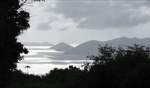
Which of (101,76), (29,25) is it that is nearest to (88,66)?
(101,76)

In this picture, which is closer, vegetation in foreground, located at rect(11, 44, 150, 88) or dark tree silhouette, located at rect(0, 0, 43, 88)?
vegetation in foreground, located at rect(11, 44, 150, 88)

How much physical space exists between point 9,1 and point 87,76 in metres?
13.6

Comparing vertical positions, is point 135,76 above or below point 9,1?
below

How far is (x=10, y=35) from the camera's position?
3878cm

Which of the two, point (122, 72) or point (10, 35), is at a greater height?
point (10, 35)

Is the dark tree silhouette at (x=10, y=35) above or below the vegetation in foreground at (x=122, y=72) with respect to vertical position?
above

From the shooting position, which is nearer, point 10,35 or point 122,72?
point 122,72

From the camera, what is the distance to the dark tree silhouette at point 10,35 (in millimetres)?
37156

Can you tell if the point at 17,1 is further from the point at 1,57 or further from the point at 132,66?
the point at 132,66

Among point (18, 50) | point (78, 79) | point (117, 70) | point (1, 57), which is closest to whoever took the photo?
point (117, 70)

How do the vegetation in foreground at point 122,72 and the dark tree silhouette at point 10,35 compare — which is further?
the dark tree silhouette at point 10,35

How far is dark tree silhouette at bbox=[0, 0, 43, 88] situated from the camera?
122ft

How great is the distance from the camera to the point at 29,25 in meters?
42.3

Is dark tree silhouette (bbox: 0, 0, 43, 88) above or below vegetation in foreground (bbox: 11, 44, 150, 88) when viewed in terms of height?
above
